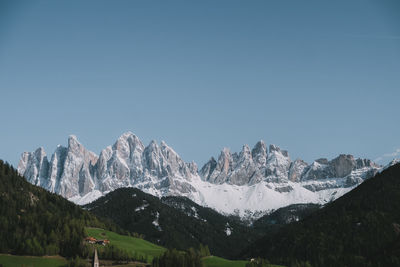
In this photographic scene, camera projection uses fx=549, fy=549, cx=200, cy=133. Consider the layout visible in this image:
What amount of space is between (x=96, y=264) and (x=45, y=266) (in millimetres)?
20761

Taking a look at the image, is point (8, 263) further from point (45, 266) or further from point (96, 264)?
point (96, 264)

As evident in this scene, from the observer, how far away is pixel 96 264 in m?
192

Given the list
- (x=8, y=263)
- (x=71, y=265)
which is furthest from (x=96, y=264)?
(x=8, y=263)

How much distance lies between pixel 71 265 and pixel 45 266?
30.2 feet

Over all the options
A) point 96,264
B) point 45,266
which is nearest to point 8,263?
point 45,266

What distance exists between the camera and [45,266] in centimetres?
19850

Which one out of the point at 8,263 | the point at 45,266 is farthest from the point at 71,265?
the point at 8,263

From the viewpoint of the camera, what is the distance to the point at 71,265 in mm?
199500

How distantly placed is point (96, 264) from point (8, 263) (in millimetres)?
32606

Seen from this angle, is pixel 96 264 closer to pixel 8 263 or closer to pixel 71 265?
pixel 71 265

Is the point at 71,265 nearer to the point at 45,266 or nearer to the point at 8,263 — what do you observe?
the point at 45,266

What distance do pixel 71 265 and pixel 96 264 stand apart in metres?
13.0

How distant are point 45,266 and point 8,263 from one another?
42.4 feet
